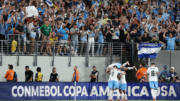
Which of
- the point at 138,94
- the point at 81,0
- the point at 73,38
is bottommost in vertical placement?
the point at 138,94

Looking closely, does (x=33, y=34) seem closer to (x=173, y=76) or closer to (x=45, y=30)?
(x=45, y=30)

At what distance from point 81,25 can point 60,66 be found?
3.04m

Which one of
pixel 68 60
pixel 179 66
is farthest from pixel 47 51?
pixel 179 66

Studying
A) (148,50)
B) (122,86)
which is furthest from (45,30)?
(148,50)

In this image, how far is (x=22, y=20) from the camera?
19609 millimetres

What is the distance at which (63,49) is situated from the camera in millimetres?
21109

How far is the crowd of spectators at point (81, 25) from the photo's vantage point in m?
19.8

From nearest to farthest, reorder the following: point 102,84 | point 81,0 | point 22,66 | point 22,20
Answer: point 102,84
point 22,20
point 22,66
point 81,0

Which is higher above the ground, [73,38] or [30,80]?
[73,38]

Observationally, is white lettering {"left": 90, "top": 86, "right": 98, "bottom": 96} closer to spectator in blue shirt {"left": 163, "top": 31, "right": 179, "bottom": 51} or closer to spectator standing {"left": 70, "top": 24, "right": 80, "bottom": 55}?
spectator standing {"left": 70, "top": 24, "right": 80, "bottom": 55}

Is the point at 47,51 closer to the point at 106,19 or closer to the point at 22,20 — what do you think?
the point at 22,20

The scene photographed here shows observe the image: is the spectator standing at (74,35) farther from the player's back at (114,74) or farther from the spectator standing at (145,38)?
the player's back at (114,74)

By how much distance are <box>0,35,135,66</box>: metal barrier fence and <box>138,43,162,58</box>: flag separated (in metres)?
1.11

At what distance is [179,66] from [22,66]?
32.9 ft
